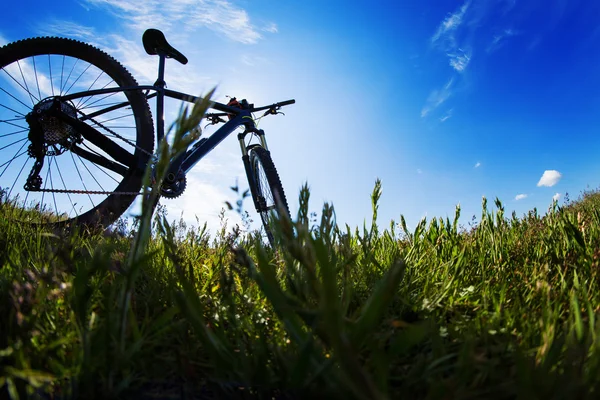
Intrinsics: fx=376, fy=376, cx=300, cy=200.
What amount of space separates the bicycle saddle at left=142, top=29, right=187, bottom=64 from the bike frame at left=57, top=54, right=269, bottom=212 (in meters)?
0.10

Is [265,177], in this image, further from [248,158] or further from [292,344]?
[292,344]

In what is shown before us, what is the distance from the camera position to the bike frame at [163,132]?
409 cm

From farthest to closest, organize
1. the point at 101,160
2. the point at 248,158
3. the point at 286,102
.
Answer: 1. the point at 286,102
2. the point at 248,158
3. the point at 101,160

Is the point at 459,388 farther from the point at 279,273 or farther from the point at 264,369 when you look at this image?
the point at 279,273

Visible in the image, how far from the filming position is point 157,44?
4629mm

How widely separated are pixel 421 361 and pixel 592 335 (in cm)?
37

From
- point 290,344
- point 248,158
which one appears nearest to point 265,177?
point 248,158

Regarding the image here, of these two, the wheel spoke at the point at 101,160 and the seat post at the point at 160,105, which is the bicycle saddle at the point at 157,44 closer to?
the seat post at the point at 160,105

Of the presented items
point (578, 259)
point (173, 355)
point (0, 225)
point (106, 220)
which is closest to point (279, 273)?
point (173, 355)

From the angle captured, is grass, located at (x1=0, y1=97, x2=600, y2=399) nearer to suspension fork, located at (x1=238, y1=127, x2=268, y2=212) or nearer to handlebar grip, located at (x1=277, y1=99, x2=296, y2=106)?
suspension fork, located at (x1=238, y1=127, x2=268, y2=212)

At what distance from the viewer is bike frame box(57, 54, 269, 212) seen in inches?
161

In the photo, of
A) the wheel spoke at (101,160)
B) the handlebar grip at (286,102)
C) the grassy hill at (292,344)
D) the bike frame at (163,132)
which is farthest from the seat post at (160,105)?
the grassy hill at (292,344)

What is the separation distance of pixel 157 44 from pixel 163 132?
113 centimetres

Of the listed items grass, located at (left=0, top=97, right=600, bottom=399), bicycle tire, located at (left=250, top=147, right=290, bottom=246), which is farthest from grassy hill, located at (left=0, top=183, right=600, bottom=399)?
bicycle tire, located at (left=250, top=147, right=290, bottom=246)
